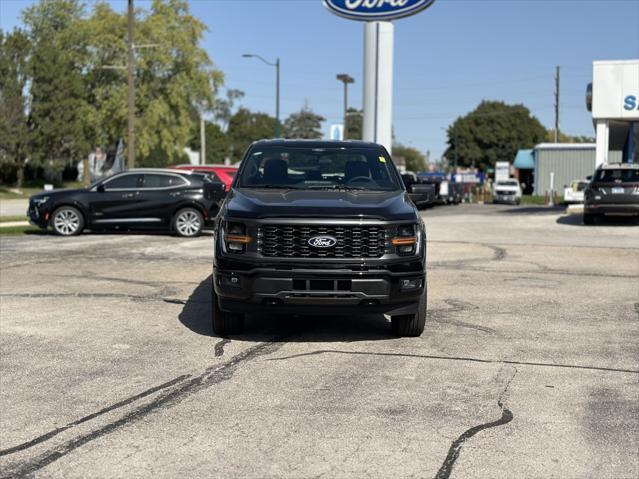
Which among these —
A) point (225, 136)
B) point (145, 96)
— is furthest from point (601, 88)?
point (225, 136)

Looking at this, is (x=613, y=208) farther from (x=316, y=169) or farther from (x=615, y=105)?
(x=316, y=169)

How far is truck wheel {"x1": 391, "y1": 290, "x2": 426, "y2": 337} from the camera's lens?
792 centimetres

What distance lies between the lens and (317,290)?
24.1ft

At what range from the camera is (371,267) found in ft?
24.3

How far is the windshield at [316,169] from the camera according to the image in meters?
8.74

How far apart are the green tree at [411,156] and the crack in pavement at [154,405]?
15306cm

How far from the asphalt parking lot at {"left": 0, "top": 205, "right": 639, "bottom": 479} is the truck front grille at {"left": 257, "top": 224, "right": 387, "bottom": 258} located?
85cm

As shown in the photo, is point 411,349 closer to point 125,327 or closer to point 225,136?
point 125,327

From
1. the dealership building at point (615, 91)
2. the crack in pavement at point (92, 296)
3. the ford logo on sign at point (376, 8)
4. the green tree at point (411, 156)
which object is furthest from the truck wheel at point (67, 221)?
the green tree at point (411, 156)

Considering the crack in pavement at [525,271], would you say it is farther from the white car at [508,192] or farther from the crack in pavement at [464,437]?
the white car at [508,192]

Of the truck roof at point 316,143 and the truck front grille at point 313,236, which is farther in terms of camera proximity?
the truck roof at point 316,143

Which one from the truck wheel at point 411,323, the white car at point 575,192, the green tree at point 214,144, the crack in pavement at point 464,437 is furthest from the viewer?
the green tree at point 214,144

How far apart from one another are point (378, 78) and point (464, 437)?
95.0 ft

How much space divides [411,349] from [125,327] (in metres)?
2.89
